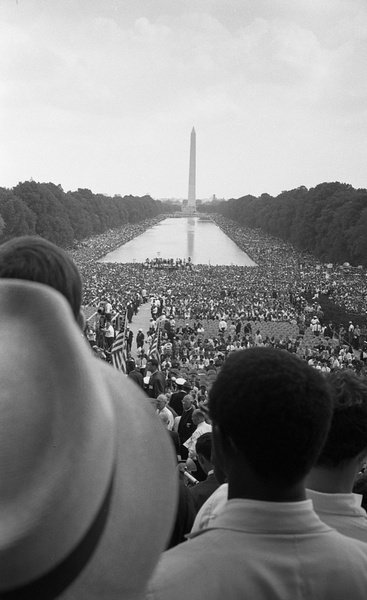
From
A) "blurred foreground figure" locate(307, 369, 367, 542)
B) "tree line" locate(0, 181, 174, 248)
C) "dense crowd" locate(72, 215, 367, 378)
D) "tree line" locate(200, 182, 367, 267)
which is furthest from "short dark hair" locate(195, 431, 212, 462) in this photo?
"tree line" locate(0, 181, 174, 248)

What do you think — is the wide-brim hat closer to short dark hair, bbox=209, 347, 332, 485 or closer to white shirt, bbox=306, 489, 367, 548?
short dark hair, bbox=209, 347, 332, 485

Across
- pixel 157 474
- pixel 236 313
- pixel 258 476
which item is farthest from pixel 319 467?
pixel 236 313

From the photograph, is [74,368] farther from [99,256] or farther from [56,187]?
[56,187]

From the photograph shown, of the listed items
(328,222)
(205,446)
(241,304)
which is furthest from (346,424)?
(328,222)

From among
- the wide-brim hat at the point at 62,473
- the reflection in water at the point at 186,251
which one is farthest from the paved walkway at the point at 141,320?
the reflection in water at the point at 186,251

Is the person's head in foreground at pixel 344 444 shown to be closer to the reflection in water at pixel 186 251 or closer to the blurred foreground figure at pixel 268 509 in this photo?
the blurred foreground figure at pixel 268 509

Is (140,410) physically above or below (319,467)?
above

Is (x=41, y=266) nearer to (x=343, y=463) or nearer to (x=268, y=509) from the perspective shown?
(x=268, y=509)
